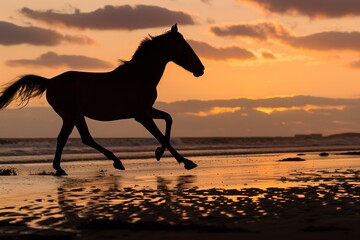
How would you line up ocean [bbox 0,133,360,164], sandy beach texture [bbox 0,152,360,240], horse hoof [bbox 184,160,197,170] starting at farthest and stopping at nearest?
ocean [bbox 0,133,360,164], horse hoof [bbox 184,160,197,170], sandy beach texture [bbox 0,152,360,240]

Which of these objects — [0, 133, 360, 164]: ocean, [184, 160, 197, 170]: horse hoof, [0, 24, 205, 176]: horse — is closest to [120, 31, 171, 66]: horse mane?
[0, 24, 205, 176]: horse

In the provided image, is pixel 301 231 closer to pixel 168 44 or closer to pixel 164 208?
pixel 164 208

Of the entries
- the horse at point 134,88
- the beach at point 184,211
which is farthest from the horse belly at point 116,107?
the beach at point 184,211

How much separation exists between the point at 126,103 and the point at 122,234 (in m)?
8.84

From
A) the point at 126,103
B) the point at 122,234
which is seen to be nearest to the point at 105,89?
the point at 126,103

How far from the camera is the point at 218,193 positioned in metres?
10.0

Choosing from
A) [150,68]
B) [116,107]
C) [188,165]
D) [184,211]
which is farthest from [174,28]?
[184,211]

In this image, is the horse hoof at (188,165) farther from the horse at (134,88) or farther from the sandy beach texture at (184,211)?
the sandy beach texture at (184,211)

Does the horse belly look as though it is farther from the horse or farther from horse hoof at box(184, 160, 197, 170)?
horse hoof at box(184, 160, 197, 170)

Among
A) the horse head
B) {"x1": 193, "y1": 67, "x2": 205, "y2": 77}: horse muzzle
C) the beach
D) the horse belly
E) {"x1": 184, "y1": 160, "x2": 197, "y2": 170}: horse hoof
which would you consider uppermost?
the horse head

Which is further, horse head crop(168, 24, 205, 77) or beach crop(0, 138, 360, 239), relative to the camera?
horse head crop(168, 24, 205, 77)

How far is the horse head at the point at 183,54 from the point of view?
14883mm

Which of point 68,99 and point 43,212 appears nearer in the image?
point 43,212

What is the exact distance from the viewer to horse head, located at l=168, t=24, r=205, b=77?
48.8 ft
